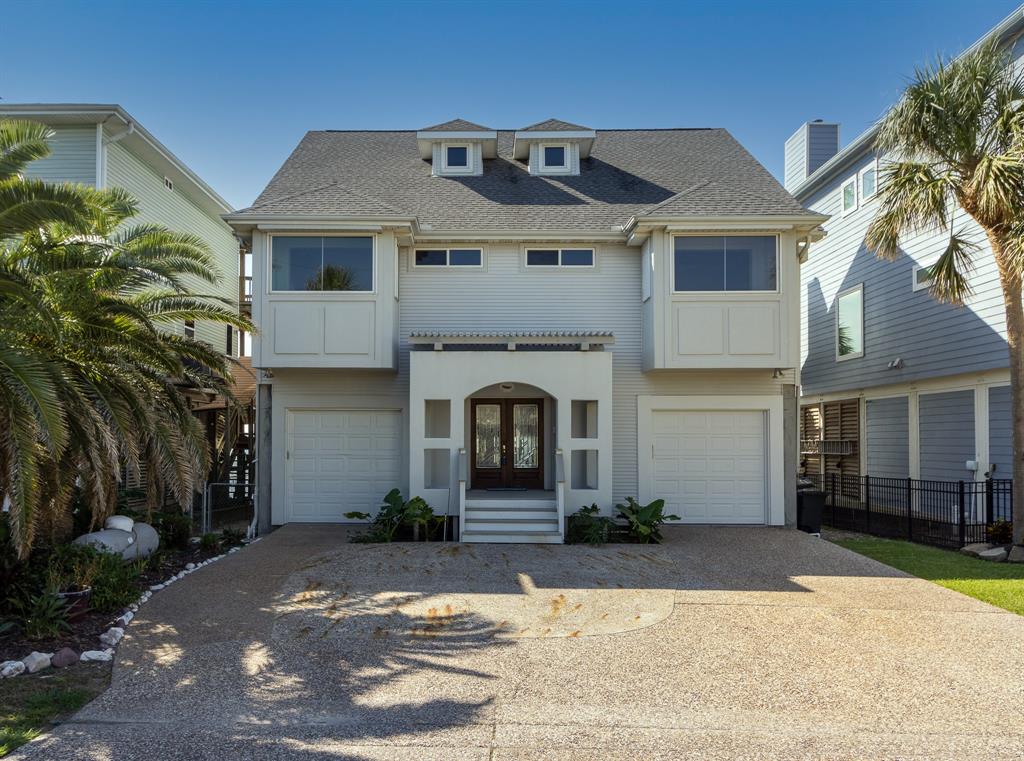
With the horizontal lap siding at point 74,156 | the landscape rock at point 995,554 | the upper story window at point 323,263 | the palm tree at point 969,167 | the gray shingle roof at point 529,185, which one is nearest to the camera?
the palm tree at point 969,167

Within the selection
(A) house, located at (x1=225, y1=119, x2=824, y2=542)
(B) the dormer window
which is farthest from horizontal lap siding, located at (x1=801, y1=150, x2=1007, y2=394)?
(B) the dormer window

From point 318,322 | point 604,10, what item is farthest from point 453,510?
point 604,10

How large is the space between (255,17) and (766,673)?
13.7m

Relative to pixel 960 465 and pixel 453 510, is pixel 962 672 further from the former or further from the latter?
pixel 960 465

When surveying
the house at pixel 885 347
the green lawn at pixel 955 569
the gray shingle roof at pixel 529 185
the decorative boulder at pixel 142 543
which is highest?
the gray shingle roof at pixel 529 185

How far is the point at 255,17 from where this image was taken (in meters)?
13.3

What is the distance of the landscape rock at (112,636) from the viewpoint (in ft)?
22.3

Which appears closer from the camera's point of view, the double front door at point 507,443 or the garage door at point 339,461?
the garage door at point 339,461

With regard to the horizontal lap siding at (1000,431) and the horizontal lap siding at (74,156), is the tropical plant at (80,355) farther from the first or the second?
the horizontal lap siding at (1000,431)

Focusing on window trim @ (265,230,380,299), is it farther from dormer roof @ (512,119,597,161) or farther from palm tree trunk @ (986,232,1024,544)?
palm tree trunk @ (986,232,1024,544)

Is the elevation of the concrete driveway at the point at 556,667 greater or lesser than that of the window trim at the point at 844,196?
lesser

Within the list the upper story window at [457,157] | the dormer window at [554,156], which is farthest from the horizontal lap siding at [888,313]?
the upper story window at [457,157]

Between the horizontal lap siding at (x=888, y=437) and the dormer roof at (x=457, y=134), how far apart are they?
448 inches

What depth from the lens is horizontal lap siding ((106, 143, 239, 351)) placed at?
15802 millimetres
